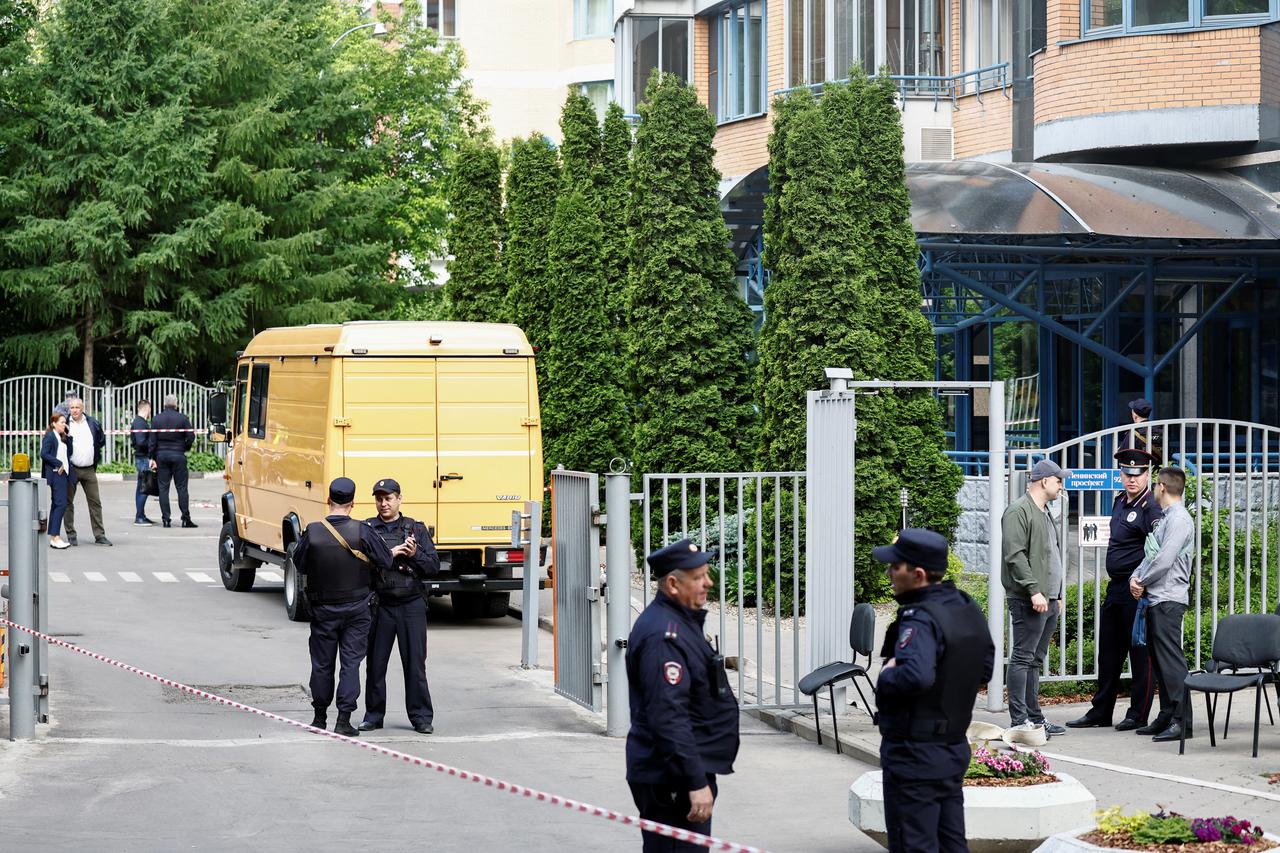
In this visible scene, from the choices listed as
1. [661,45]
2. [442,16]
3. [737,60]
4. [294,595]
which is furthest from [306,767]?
[442,16]

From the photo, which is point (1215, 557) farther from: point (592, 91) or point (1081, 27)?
point (592, 91)

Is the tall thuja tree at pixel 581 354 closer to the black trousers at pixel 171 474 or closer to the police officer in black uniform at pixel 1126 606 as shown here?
the black trousers at pixel 171 474

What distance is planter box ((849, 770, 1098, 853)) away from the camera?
8.26m

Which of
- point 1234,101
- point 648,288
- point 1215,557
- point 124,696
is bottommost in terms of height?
point 124,696

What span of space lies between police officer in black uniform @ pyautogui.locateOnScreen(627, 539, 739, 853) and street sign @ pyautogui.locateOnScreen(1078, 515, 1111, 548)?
19.6ft

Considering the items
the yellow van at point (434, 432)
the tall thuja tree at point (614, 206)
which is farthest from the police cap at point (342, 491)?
the tall thuja tree at point (614, 206)

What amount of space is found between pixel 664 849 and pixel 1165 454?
6.70 m

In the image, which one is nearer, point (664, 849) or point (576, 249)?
point (664, 849)

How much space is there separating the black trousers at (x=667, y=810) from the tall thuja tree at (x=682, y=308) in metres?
14.0

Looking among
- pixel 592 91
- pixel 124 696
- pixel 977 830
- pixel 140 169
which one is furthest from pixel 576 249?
pixel 592 91

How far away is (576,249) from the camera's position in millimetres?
24375

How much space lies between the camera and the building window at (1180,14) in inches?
865

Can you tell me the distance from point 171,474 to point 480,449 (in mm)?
12259

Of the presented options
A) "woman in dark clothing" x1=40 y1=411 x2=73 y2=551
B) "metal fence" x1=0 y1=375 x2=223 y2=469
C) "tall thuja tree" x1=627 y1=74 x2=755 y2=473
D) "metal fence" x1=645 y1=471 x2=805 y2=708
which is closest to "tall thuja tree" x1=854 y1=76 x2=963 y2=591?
"metal fence" x1=645 y1=471 x2=805 y2=708
